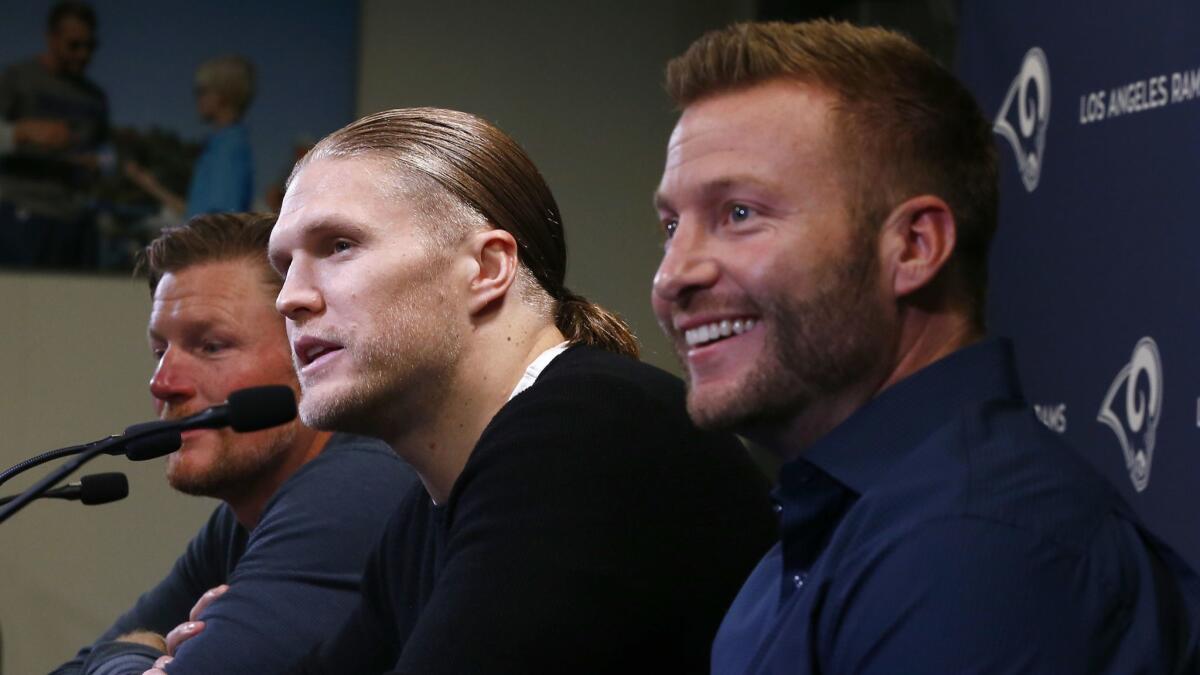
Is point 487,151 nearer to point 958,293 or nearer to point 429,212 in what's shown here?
point 429,212

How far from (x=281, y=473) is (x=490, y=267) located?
83 centimetres

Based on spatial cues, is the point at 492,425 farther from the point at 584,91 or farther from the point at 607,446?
the point at 584,91

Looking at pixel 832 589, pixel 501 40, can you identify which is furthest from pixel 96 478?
pixel 501 40

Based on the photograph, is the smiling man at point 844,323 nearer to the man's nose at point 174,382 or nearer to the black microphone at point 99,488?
the black microphone at point 99,488

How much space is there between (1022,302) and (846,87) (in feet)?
6.08

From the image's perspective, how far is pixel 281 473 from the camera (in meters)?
2.52

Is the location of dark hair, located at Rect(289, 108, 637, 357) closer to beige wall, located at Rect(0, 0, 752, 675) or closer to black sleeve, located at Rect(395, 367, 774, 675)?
black sleeve, located at Rect(395, 367, 774, 675)

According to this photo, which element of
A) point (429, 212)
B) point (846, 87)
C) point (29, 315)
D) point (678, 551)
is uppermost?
point (846, 87)

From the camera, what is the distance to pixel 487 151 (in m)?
1.92

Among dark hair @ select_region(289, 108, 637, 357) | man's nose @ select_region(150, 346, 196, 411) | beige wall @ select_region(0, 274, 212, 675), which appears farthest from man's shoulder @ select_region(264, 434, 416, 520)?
beige wall @ select_region(0, 274, 212, 675)

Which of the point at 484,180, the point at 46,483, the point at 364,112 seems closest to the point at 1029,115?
the point at 484,180

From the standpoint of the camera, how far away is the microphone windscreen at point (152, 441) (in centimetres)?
144

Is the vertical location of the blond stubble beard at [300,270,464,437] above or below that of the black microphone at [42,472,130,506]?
above

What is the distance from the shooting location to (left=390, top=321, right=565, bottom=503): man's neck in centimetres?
184
